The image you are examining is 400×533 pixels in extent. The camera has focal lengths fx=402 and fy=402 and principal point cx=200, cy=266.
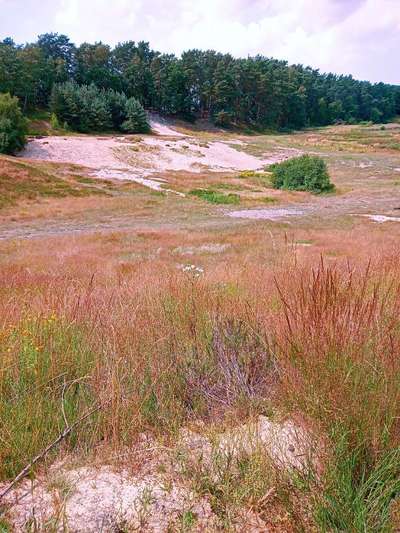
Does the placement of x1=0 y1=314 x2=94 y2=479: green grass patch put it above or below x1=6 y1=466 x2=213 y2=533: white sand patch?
above

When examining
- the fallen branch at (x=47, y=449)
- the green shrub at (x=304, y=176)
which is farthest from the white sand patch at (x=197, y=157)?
the fallen branch at (x=47, y=449)

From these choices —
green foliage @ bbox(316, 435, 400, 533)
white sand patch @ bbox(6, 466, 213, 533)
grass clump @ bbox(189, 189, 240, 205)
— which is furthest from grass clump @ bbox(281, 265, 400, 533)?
grass clump @ bbox(189, 189, 240, 205)

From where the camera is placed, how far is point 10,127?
1865 inches

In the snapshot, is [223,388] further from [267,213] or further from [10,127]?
[10,127]

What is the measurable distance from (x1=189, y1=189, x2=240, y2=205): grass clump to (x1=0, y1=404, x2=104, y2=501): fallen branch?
34638mm

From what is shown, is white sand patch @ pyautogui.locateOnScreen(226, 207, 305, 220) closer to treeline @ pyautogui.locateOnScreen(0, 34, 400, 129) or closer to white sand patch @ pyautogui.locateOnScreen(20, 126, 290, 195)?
white sand patch @ pyautogui.locateOnScreen(20, 126, 290, 195)

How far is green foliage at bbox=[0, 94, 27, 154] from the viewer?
46.6m

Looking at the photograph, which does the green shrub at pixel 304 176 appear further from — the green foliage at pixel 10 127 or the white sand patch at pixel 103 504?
the white sand patch at pixel 103 504

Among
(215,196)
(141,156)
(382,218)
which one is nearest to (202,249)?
(382,218)

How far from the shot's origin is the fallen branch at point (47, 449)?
175 cm

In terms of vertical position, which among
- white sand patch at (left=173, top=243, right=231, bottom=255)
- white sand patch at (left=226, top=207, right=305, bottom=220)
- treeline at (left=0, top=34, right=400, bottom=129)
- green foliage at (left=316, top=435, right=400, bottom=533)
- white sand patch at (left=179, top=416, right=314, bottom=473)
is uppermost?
treeline at (left=0, top=34, right=400, bottom=129)

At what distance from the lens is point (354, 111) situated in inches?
5502

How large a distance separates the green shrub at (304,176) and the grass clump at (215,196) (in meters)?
9.54

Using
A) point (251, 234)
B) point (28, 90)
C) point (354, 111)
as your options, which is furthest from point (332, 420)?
point (354, 111)
